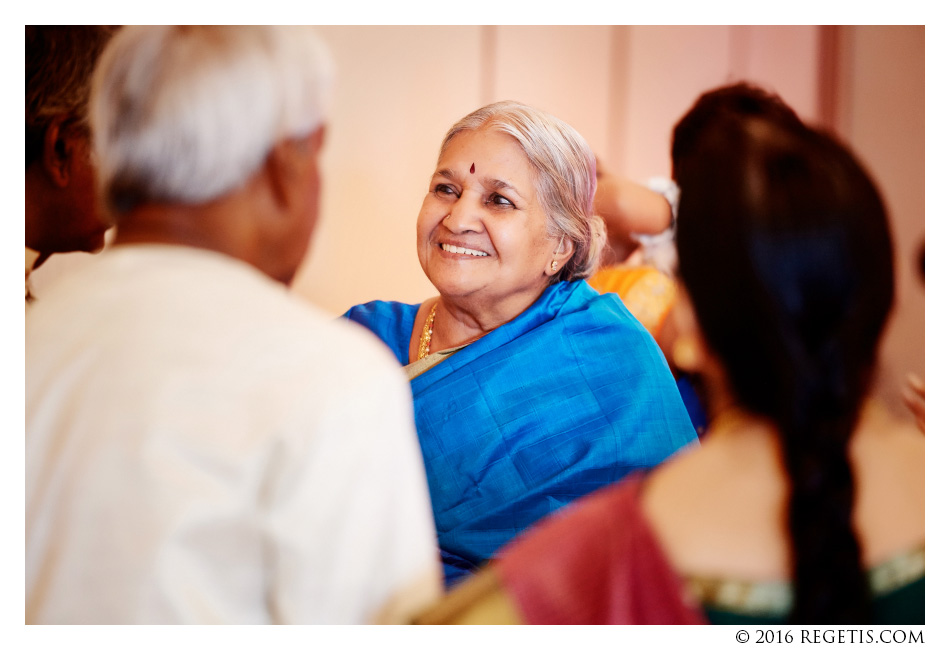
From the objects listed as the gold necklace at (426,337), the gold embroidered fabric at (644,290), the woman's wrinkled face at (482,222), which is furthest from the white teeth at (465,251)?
the gold embroidered fabric at (644,290)

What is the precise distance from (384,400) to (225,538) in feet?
0.90

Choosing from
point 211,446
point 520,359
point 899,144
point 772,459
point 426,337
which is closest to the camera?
point 211,446

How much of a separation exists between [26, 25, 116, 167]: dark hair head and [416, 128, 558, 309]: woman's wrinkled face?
0.80 metres

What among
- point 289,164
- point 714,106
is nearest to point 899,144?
point 714,106

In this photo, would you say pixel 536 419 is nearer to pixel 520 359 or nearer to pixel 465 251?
pixel 520 359

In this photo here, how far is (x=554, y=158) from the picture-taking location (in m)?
2.00

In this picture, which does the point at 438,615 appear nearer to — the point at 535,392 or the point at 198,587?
the point at 198,587

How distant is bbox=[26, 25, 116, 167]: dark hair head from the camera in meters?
1.72

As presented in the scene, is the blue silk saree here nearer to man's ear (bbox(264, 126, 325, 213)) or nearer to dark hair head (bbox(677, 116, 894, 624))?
dark hair head (bbox(677, 116, 894, 624))

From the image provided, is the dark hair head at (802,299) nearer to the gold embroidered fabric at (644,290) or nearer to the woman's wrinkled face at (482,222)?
the woman's wrinkled face at (482,222)

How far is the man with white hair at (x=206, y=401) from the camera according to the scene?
3.42ft

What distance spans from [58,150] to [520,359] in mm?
1124

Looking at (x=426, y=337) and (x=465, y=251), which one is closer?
(x=465, y=251)
